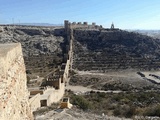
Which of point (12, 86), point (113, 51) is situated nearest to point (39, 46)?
point (113, 51)

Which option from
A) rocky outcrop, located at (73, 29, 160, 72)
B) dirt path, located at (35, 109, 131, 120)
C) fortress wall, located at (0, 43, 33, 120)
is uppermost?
fortress wall, located at (0, 43, 33, 120)

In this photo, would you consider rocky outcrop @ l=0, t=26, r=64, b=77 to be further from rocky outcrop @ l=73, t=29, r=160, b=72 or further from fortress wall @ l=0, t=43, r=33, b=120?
fortress wall @ l=0, t=43, r=33, b=120

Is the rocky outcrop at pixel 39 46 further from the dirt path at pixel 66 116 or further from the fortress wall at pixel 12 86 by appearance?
the fortress wall at pixel 12 86

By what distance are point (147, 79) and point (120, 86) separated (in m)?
8.80

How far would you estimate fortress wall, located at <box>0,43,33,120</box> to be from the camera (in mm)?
4008

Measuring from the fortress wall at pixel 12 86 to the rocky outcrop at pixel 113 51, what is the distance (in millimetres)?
45066

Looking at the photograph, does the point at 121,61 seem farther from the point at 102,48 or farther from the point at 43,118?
the point at 43,118

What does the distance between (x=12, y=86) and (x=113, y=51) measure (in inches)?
2281

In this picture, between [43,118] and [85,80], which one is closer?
[43,118]

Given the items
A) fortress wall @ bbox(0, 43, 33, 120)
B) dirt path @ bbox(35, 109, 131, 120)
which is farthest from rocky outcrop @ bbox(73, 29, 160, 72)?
fortress wall @ bbox(0, 43, 33, 120)

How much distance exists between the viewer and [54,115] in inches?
557

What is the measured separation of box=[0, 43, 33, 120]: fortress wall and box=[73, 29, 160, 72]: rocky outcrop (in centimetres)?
4507

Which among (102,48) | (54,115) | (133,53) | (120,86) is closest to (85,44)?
(102,48)

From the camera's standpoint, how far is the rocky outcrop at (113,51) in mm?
54094
